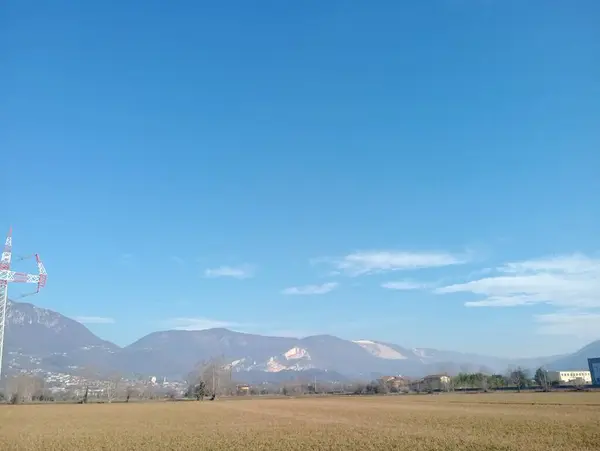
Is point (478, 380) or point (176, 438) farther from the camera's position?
point (478, 380)

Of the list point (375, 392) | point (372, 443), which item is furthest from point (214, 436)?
point (375, 392)

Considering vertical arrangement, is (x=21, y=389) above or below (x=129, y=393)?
above

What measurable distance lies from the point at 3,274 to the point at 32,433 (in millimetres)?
74333

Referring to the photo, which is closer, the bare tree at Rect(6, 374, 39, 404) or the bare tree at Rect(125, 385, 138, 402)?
the bare tree at Rect(6, 374, 39, 404)

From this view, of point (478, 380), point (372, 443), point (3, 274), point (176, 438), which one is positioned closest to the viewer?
point (372, 443)

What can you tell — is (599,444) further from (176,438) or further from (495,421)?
(176,438)

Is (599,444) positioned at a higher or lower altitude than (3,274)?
lower

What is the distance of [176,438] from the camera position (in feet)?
129

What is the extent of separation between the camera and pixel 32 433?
46125 mm

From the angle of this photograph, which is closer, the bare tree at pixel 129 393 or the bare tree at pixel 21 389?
the bare tree at pixel 21 389

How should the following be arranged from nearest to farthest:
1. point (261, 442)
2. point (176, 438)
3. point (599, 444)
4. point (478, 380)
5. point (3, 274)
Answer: point (599, 444)
point (261, 442)
point (176, 438)
point (3, 274)
point (478, 380)

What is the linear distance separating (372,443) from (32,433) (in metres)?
34.6

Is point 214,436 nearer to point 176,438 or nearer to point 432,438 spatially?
point 176,438

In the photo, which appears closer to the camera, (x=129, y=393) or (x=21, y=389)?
(x=21, y=389)
